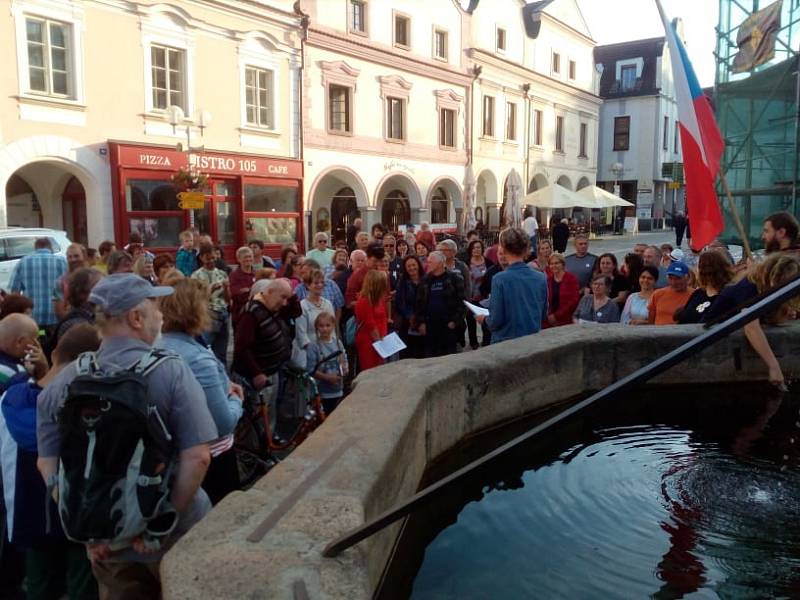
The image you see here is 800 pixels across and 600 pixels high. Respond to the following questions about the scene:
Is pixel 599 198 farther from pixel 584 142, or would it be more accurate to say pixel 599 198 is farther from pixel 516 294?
pixel 516 294

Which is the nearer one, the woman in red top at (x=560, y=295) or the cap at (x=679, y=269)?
the cap at (x=679, y=269)

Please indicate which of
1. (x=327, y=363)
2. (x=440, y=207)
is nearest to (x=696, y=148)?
(x=327, y=363)

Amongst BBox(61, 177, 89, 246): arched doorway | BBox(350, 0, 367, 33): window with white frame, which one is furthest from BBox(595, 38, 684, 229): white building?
BBox(61, 177, 89, 246): arched doorway

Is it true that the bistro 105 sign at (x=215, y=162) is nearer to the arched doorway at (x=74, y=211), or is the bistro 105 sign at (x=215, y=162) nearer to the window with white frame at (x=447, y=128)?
the arched doorway at (x=74, y=211)

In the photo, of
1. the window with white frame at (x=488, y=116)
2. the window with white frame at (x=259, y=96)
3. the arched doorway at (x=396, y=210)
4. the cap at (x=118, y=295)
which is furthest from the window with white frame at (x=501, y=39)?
the cap at (x=118, y=295)

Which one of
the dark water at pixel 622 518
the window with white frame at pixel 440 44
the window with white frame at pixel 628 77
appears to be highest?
the window with white frame at pixel 628 77

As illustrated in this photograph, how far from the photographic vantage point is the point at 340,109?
2159 cm

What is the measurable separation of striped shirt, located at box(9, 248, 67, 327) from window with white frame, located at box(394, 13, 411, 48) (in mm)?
18498

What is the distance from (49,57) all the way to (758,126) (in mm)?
14085

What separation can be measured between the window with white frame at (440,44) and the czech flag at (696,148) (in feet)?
62.3

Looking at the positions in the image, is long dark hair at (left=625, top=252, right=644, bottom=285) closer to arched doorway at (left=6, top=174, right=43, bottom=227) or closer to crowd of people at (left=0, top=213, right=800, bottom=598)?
crowd of people at (left=0, top=213, right=800, bottom=598)

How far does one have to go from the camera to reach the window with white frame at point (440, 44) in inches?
965

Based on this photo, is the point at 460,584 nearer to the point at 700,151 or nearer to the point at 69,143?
the point at 700,151

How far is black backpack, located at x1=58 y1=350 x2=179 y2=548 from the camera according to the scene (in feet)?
6.71
